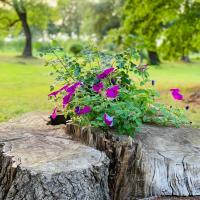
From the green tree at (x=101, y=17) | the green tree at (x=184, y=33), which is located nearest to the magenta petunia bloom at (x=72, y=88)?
the green tree at (x=184, y=33)

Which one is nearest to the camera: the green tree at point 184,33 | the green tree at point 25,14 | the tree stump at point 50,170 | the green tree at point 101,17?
the tree stump at point 50,170

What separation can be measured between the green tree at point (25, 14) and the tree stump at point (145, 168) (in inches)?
975

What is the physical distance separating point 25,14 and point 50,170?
26.3 metres

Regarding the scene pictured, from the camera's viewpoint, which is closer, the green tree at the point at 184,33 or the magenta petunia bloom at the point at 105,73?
the magenta petunia bloom at the point at 105,73

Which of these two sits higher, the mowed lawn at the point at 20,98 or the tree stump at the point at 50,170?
the tree stump at the point at 50,170

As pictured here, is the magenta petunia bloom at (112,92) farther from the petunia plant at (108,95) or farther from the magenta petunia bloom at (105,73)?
the magenta petunia bloom at (105,73)

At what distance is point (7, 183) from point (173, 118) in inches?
64.7

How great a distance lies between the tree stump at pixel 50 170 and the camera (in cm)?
254

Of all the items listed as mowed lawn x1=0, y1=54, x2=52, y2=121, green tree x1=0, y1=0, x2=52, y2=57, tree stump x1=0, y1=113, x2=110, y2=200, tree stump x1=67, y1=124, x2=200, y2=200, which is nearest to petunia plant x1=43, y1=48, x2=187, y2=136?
tree stump x1=67, y1=124, x2=200, y2=200

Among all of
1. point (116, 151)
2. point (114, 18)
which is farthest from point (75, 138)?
point (114, 18)

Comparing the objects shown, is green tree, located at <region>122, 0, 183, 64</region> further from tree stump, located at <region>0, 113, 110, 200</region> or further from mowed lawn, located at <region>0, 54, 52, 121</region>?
tree stump, located at <region>0, 113, 110, 200</region>

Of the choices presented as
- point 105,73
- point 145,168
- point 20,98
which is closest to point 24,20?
point 20,98

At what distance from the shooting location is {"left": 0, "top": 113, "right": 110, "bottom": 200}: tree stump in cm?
254

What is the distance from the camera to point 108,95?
3.26 m
